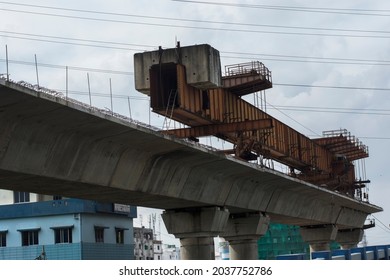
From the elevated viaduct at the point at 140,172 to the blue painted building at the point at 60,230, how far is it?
1921 cm

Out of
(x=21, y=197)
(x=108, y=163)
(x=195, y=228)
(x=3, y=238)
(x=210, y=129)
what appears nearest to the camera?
(x=108, y=163)

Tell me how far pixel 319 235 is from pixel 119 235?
19.1 m

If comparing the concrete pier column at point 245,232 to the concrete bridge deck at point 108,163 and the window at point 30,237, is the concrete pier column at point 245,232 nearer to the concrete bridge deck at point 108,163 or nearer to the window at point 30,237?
the concrete bridge deck at point 108,163

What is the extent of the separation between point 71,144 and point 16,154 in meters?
2.56

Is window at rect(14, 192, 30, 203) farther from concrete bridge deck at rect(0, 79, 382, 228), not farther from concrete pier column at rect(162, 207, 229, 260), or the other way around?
concrete pier column at rect(162, 207, 229, 260)

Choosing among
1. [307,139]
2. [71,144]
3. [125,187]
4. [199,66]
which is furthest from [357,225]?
[71,144]

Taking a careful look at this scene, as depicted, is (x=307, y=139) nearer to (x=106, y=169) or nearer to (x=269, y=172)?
(x=269, y=172)

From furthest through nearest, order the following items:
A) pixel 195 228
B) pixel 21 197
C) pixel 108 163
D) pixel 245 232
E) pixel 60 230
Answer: pixel 21 197
pixel 60 230
pixel 245 232
pixel 195 228
pixel 108 163

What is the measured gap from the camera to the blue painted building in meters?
63.2

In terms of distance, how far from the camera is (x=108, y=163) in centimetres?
2702

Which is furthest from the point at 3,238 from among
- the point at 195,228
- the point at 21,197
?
the point at 195,228

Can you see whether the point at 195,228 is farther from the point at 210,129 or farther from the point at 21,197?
the point at 21,197

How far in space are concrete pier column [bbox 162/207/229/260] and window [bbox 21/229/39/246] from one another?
28483mm

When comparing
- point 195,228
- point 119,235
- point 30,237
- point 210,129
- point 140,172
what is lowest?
point 195,228
